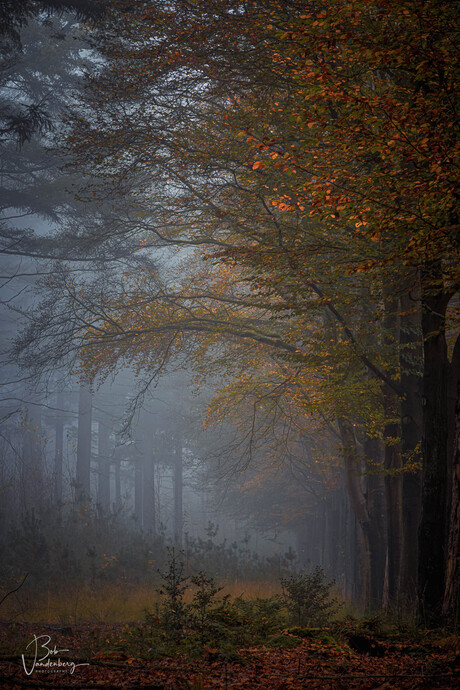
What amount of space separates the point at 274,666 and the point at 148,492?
31.6 metres

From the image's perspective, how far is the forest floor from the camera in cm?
382

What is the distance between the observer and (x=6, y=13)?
370 inches

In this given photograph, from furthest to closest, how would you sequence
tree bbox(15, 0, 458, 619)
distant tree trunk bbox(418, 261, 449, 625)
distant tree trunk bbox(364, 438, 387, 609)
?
distant tree trunk bbox(364, 438, 387, 609), distant tree trunk bbox(418, 261, 449, 625), tree bbox(15, 0, 458, 619)

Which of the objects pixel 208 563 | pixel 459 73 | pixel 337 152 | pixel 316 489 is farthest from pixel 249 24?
pixel 316 489

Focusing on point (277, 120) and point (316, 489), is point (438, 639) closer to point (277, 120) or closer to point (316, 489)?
point (277, 120)

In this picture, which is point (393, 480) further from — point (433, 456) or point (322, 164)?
point (322, 164)

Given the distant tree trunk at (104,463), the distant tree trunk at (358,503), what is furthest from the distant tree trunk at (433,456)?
the distant tree trunk at (104,463)

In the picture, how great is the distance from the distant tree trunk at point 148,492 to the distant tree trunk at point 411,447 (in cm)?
2382

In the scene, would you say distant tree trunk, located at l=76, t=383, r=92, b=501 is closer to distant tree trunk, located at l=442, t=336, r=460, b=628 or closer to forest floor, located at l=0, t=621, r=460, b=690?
forest floor, located at l=0, t=621, r=460, b=690

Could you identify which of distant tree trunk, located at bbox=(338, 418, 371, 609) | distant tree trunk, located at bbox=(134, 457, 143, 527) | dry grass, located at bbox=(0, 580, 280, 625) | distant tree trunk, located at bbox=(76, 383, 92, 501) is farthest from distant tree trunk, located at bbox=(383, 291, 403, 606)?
distant tree trunk, located at bbox=(134, 457, 143, 527)

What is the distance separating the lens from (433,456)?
7.11 metres

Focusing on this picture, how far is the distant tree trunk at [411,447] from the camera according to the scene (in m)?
9.03

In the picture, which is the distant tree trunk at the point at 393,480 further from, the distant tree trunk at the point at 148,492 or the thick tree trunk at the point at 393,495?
the distant tree trunk at the point at 148,492

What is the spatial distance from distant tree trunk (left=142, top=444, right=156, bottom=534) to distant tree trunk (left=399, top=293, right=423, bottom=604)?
938 inches
